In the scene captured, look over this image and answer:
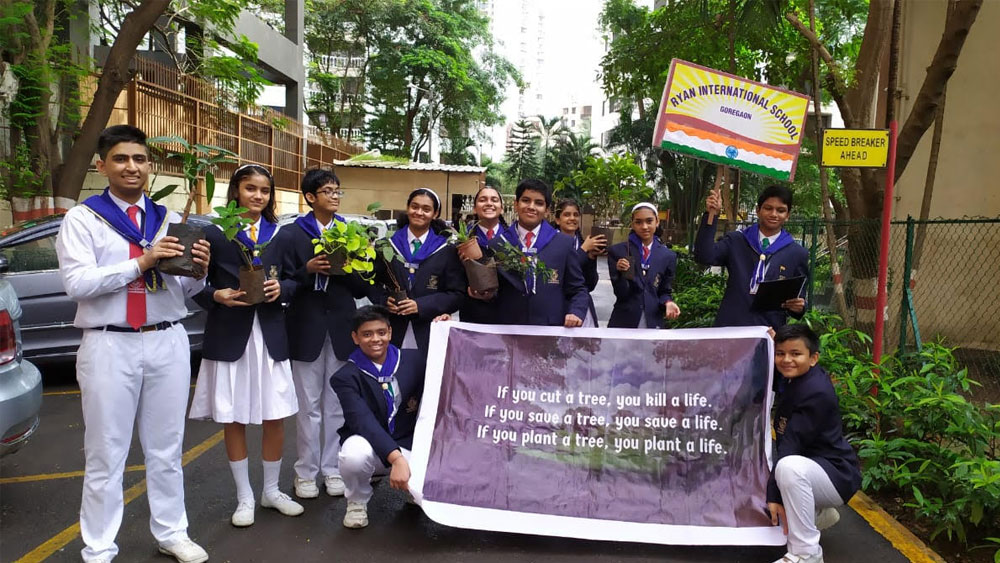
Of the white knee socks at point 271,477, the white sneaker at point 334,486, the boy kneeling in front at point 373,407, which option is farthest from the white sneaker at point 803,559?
the white knee socks at point 271,477

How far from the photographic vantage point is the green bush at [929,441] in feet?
12.1

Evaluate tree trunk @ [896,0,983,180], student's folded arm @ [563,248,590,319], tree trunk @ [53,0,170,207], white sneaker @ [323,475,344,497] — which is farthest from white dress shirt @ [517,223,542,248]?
tree trunk @ [53,0,170,207]

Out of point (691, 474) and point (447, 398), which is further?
point (447, 398)

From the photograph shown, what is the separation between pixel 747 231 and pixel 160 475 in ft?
12.4

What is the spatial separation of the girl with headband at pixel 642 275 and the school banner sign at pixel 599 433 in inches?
56.2

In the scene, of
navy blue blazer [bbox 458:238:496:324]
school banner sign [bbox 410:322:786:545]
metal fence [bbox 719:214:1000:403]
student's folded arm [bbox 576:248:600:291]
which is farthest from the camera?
metal fence [bbox 719:214:1000:403]

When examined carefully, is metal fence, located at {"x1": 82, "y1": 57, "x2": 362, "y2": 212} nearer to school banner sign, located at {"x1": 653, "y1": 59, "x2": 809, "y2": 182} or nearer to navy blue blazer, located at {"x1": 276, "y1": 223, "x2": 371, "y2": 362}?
navy blue blazer, located at {"x1": 276, "y1": 223, "x2": 371, "y2": 362}

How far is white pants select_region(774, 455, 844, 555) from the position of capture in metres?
3.36

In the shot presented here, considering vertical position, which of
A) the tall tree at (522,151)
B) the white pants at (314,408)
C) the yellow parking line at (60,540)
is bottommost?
the yellow parking line at (60,540)

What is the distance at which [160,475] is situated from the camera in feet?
11.3

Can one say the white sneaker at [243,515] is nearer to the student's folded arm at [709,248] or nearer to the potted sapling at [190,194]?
the potted sapling at [190,194]

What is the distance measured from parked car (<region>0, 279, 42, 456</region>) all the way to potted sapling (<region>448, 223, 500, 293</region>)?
2.50 m

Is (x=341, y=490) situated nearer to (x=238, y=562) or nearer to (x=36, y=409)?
(x=238, y=562)

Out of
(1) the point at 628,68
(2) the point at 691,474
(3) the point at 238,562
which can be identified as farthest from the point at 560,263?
(1) the point at 628,68
